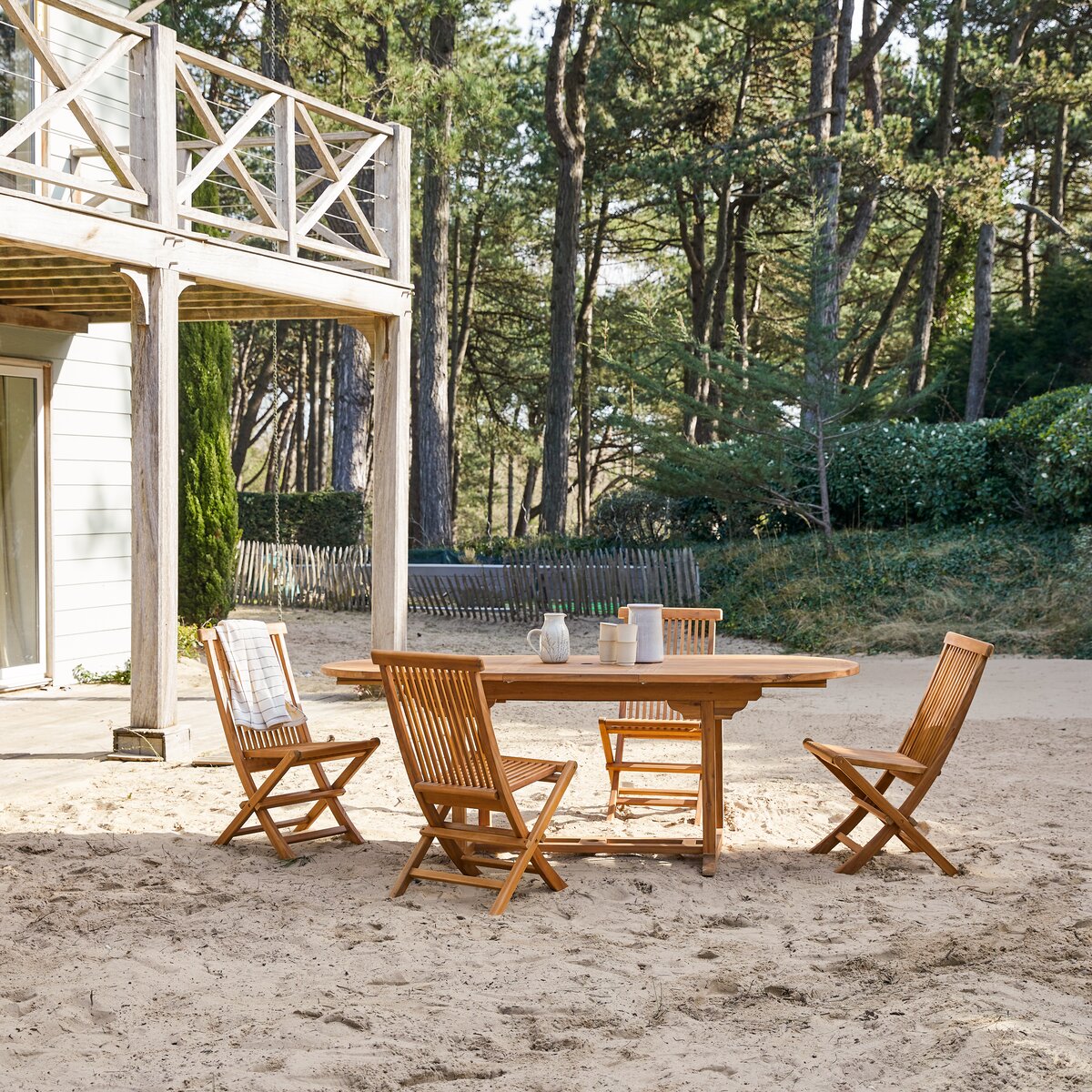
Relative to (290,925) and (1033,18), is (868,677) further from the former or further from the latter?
(1033,18)

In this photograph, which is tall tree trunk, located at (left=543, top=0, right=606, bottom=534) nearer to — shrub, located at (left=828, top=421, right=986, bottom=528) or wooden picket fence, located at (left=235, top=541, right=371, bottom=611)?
wooden picket fence, located at (left=235, top=541, right=371, bottom=611)

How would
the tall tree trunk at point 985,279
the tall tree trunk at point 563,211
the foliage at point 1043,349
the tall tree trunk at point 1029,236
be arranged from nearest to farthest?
the tall tree trunk at point 563,211 < the tall tree trunk at point 985,279 < the foliage at point 1043,349 < the tall tree trunk at point 1029,236

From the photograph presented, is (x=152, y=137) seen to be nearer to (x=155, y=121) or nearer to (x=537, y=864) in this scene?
(x=155, y=121)

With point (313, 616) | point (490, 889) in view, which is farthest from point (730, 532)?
point (490, 889)

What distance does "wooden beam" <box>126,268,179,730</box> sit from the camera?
7422 millimetres

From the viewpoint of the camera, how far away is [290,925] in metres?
4.62

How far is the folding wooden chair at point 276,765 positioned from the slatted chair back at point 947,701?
2.43 m

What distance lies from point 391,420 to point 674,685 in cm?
498

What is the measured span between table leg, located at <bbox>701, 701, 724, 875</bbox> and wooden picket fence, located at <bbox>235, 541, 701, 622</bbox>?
1035cm

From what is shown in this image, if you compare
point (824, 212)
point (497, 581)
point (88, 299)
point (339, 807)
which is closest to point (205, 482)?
point (88, 299)

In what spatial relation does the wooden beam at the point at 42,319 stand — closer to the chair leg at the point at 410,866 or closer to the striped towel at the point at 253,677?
the striped towel at the point at 253,677

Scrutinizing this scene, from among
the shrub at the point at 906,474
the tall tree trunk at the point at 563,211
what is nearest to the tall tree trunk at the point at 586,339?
the tall tree trunk at the point at 563,211

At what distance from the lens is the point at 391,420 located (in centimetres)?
961

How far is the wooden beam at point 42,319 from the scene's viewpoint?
32.0 ft
